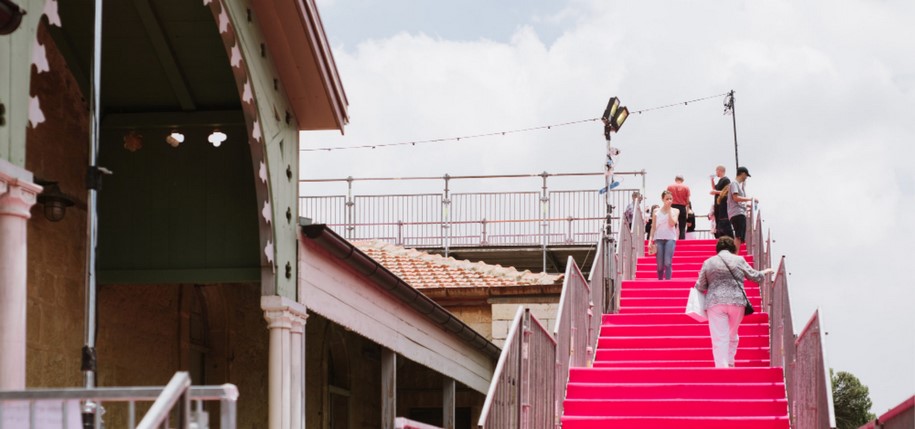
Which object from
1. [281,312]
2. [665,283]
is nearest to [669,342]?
[665,283]

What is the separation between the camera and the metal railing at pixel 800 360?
10539mm

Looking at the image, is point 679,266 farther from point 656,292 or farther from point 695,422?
point 695,422

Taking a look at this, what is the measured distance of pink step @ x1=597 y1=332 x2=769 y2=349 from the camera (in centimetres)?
1673

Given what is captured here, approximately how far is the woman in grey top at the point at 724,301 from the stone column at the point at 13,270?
8890 mm

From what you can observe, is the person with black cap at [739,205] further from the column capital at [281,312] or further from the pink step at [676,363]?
the column capital at [281,312]

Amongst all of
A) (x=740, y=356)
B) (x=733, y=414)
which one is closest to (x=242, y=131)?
(x=733, y=414)

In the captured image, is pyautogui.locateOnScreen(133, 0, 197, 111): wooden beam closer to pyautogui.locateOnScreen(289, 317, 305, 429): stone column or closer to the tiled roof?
pyautogui.locateOnScreen(289, 317, 305, 429): stone column

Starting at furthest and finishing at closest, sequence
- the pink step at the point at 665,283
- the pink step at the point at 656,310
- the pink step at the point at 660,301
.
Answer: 1. the pink step at the point at 665,283
2. the pink step at the point at 660,301
3. the pink step at the point at 656,310

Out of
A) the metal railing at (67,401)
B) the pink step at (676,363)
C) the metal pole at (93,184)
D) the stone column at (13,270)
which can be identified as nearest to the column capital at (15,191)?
the stone column at (13,270)

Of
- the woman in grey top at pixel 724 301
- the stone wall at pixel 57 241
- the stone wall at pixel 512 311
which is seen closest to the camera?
the stone wall at pixel 57 241

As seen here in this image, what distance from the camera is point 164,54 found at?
12133 mm

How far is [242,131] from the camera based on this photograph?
13195 millimetres

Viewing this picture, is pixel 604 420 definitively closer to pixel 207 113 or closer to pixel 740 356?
pixel 740 356

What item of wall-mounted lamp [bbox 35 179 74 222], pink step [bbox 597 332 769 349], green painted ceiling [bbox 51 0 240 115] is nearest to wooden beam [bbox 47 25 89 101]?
green painted ceiling [bbox 51 0 240 115]
